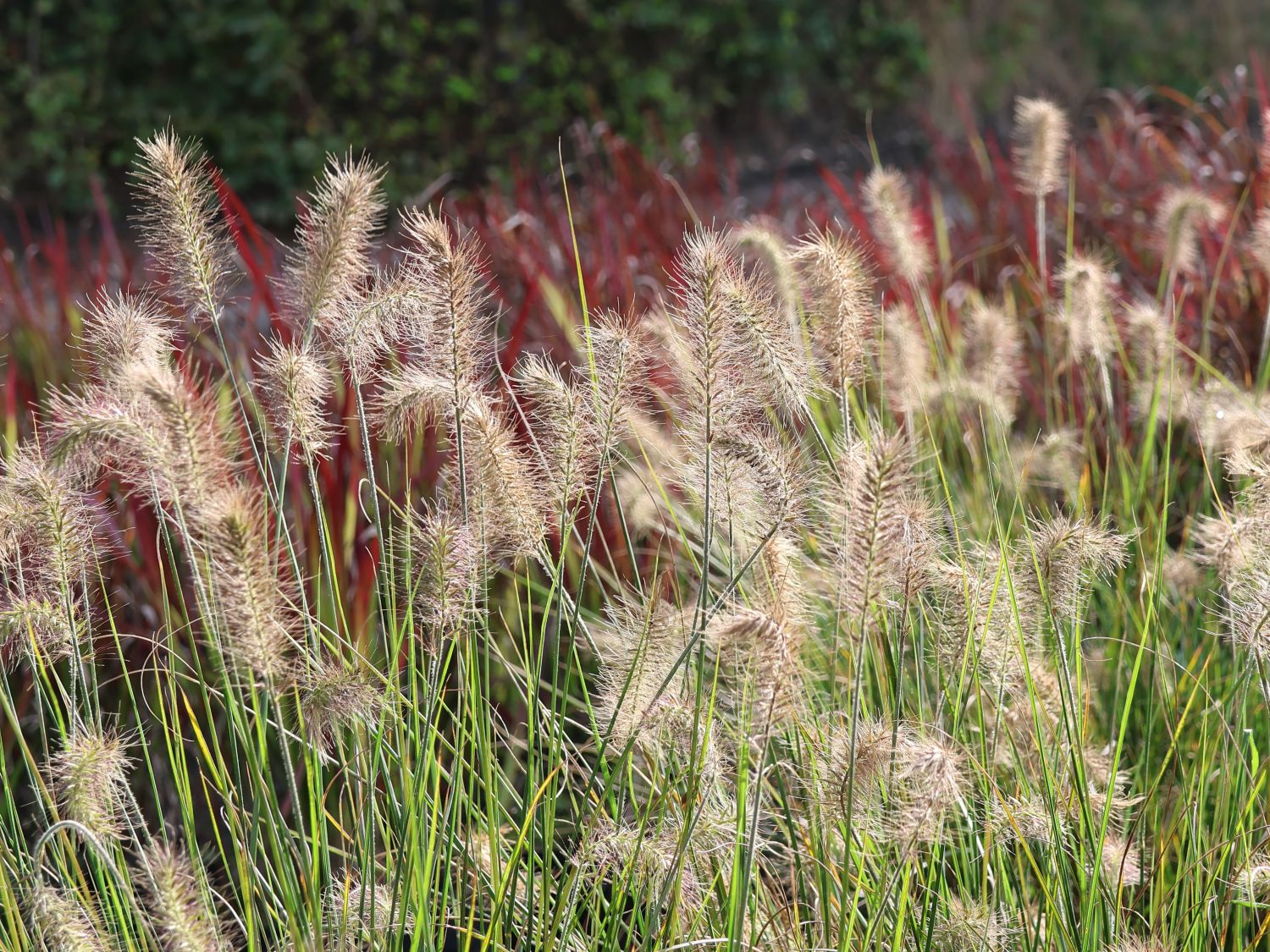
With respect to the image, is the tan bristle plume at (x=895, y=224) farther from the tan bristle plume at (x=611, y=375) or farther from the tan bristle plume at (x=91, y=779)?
the tan bristle plume at (x=91, y=779)

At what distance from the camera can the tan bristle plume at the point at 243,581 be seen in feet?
3.46

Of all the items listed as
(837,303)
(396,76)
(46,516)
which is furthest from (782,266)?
(396,76)

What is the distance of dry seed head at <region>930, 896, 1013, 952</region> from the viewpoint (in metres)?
1.29

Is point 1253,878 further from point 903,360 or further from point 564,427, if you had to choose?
point 903,360

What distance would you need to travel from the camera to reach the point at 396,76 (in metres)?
6.72

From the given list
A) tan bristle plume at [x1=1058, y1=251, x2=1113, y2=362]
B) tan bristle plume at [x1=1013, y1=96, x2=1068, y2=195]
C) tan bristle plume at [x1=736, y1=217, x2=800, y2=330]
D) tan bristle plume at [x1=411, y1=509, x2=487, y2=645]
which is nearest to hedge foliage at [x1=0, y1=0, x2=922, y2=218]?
tan bristle plume at [x1=1013, y1=96, x2=1068, y2=195]

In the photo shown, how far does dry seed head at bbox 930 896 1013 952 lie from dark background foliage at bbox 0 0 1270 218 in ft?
16.5

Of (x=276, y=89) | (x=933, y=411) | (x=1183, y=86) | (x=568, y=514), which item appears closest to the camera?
(x=568, y=514)

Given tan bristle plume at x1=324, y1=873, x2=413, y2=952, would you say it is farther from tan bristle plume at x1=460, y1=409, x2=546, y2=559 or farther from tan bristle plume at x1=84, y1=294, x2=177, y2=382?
tan bristle plume at x1=84, y1=294, x2=177, y2=382

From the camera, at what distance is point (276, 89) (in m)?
6.71

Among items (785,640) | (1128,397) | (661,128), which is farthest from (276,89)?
(785,640)

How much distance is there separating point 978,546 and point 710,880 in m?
0.57

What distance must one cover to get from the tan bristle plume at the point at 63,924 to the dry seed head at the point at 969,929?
82 cm

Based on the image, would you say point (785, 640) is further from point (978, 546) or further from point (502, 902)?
point (978, 546)
